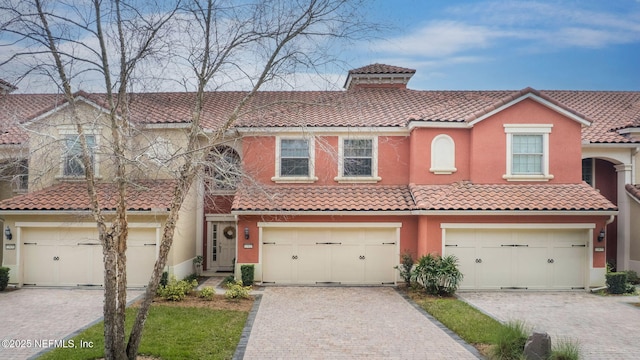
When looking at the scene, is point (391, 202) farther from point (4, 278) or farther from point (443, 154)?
point (4, 278)

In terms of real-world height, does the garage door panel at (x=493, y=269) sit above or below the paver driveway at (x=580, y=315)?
above

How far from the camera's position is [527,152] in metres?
16.9

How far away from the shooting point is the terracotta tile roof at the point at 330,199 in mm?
16141

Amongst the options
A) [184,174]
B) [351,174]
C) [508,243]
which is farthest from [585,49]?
[184,174]

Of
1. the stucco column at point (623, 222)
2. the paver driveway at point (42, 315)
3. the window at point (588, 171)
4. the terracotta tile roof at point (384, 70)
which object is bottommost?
the paver driveway at point (42, 315)

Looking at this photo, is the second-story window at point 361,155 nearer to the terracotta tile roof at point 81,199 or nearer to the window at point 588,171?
the terracotta tile roof at point 81,199

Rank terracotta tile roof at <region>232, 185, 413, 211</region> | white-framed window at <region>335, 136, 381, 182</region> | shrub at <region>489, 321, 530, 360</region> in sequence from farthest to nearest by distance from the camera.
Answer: white-framed window at <region>335, 136, 381, 182</region> → terracotta tile roof at <region>232, 185, 413, 211</region> → shrub at <region>489, 321, 530, 360</region>

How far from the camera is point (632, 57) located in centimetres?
2078

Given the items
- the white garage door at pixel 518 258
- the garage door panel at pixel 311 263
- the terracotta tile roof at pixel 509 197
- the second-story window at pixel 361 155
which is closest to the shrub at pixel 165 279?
the garage door panel at pixel 311 263

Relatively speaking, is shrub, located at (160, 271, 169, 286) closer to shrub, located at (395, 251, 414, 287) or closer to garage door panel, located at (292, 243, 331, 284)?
garage door panel, located at (292, 243, 331, 284)

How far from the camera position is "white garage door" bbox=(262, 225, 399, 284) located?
54.7 ft

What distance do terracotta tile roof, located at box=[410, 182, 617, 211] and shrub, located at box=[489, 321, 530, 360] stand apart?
7034mm

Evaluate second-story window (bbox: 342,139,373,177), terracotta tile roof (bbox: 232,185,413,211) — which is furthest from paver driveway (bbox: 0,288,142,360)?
second-story window (bbox: 342,139,373,177)

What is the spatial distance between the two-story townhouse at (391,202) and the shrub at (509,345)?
7037 millimetres
